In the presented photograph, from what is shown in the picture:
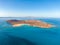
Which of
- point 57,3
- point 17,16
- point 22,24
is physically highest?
point 57,3

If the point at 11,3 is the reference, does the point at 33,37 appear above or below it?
below

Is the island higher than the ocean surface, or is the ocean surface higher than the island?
the island

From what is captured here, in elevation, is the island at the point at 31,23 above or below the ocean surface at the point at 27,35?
above

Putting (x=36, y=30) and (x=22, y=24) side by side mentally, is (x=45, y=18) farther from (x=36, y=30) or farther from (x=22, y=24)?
(x=22, y=24)

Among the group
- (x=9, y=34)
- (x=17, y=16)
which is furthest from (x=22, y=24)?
(x=9, y=34)

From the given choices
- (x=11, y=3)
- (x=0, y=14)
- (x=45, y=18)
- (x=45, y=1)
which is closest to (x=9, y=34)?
(x=0, y=14)

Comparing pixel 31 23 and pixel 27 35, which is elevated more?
pixel 31 23

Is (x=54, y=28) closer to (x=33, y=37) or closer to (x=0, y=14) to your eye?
(x=33, y=37)
